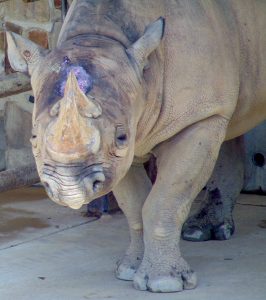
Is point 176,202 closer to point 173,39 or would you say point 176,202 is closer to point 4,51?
point 173,39

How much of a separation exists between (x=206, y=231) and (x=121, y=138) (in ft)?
4.96

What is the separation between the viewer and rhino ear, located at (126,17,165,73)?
3.63m

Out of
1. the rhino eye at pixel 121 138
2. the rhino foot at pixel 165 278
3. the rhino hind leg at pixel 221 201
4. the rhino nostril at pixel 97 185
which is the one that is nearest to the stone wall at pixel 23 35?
the rhino hind leg at pixel 221 201

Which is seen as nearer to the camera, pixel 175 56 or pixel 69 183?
pixel 69 183

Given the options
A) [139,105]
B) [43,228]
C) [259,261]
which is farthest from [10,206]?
[139,105]

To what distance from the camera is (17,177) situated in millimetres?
4969

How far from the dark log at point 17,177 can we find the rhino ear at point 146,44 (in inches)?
57.1

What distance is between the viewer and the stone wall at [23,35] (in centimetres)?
621

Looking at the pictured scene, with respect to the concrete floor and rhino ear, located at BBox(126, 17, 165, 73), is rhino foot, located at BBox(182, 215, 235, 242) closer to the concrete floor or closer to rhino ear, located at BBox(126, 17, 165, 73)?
the concrete floor

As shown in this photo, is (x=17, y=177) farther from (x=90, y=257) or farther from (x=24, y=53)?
(x=24, y=53)

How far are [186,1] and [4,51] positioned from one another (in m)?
2.77

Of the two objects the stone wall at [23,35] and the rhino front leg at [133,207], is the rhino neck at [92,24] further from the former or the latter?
the stone wall at [23,35]

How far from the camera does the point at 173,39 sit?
389cm

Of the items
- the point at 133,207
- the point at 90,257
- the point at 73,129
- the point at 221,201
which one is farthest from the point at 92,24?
the point at 221,201
